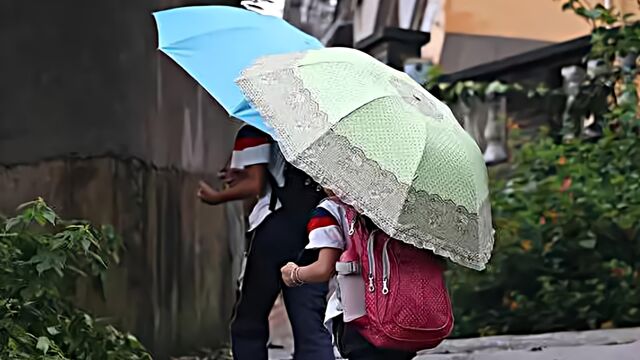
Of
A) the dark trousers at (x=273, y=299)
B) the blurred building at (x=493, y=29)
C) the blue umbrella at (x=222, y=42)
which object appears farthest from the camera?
the blurred building at (x=493, y=29)

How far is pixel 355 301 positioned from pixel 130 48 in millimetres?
2583

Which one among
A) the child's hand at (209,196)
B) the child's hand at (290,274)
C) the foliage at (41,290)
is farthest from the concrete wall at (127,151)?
the child's hand at (290,274)

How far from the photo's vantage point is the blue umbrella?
402 centimetres

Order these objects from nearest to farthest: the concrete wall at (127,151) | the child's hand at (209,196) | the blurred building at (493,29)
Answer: the child's hand at (209,196)
the concrete wall at (127,151)
the blurred building at (493,29)

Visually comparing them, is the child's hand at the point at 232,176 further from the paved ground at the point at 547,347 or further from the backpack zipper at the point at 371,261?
the paved ground at the point at 547,347

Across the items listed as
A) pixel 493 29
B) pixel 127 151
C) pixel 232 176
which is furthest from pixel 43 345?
pixel 493 29

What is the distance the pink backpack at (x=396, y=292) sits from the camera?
2.97 metres

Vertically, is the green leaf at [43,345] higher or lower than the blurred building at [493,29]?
higher

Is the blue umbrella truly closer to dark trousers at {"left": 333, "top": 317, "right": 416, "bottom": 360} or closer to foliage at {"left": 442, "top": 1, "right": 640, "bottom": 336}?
dark trousers at {"left": 333, "top": 317, "right": 416, "bottom": 360}

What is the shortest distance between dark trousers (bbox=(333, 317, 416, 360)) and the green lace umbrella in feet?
1.08

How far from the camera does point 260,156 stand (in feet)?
13.0

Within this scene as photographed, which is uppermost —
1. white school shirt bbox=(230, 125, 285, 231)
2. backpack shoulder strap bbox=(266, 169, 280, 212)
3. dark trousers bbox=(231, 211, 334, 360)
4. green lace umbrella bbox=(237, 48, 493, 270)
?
green lace umbrella bbox=(237, 48, 493, 270)

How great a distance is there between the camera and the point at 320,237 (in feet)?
9.98

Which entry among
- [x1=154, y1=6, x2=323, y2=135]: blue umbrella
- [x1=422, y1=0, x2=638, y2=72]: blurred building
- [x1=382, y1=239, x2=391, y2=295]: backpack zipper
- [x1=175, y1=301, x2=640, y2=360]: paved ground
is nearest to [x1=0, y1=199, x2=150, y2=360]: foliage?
[x1=154, y1=6, x2=323, y2=135]: blue umbrella
